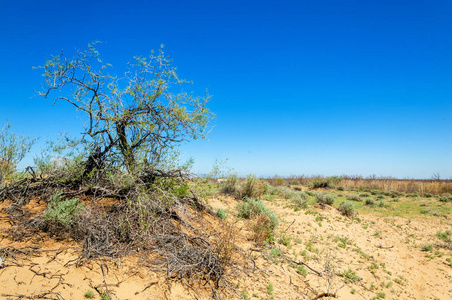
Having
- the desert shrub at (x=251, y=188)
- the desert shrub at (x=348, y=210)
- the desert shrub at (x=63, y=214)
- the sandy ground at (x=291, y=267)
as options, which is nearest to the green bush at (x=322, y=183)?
the desert shrub at (x=348, y=210)

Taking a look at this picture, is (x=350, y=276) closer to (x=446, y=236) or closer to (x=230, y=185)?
(x=446, y=236)

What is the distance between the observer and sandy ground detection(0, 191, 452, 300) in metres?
3.76

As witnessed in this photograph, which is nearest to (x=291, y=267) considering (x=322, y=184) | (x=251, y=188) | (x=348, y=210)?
(x=251, y=188)

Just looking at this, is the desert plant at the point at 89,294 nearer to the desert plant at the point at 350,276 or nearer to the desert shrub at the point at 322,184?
the desert plant at the point at 350,276

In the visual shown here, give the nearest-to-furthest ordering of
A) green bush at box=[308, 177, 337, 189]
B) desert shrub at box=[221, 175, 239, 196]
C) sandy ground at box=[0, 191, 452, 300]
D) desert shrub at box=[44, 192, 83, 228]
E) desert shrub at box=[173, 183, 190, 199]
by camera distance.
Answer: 1. sandy ground at box=[0, 191, 452, 300]
2. desert shrub at box=[44, 192, 83, 228]
3. desert shrub at box=[173, 183, 190, 199]
4. desert shrub at box=[221, 175, 239, 196]
5. green bush at box=[308, 177, 337, 189]

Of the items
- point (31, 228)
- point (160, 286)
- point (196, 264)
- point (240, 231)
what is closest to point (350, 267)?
point (240, 231)

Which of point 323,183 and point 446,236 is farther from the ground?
point 323,183

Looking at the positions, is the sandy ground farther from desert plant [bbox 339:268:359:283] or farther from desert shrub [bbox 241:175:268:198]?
desert shrub [bbox 241:175:268:198]

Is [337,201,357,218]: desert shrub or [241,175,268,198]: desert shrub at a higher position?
[241,175,268,198]: desert shrub

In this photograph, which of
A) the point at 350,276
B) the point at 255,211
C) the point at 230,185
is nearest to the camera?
the point at 350,276

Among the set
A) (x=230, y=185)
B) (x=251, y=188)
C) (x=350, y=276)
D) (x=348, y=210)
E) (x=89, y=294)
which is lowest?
(x=350, y=276)

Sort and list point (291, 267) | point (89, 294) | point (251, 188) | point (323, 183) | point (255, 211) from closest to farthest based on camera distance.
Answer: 1. point (89, 294)
2. point (291, 267)
3. point (255, 211)
4. point (251, 188)
5. point (323, 183)

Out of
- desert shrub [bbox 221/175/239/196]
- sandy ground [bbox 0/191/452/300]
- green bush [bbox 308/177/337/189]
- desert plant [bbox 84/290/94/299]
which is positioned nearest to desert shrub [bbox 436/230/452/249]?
sandy ground [bbox 0/191/452/300]

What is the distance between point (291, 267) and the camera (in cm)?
584
